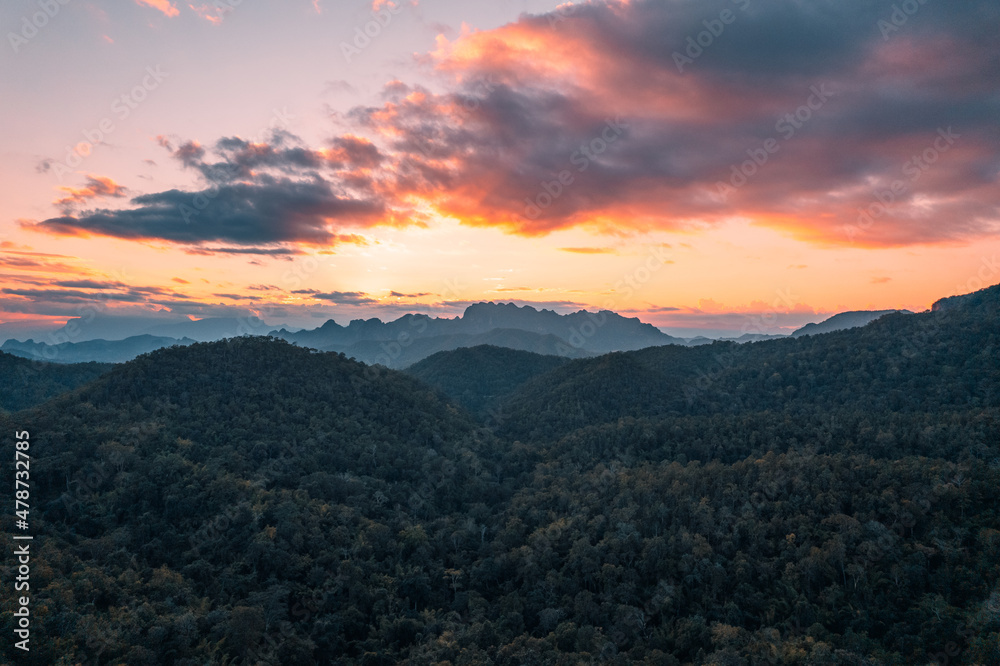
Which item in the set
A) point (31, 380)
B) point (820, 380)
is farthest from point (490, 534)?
point (31, 380)

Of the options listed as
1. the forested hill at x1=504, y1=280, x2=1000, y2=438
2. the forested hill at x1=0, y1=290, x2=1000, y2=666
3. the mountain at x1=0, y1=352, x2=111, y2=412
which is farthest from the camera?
the mountain at x1=0, y1=352, x2=111, y2=412

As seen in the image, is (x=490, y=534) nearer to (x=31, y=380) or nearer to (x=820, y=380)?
(x=820, y=380)

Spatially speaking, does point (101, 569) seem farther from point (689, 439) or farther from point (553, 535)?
point (689, 439)

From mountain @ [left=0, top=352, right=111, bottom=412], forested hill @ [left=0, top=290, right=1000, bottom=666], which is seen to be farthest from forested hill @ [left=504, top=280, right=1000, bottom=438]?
mountain @ [left=0, top=352, right=111, bottom=412]

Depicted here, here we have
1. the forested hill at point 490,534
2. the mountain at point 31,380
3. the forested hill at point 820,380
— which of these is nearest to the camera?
the forested hill at point 490,534

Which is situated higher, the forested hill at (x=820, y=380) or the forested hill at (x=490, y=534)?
the forested hill at (x=820, y=380)

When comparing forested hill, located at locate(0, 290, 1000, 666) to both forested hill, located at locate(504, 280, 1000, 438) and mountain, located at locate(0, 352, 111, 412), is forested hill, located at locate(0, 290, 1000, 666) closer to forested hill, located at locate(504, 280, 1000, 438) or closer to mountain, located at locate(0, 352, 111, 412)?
forested hill, located at locate(504, 280, 1000, 438)

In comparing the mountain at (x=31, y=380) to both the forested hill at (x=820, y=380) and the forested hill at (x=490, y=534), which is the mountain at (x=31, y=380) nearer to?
the forested hill at (x=490, y=534)

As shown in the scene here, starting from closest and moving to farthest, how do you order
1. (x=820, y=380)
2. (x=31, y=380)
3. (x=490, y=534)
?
(x=490, y=534) → (x=820, y=380) → (x=31, y=380)

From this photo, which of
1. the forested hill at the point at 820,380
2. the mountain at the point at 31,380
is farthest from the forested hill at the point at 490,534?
the mountain at the point at 31,380
